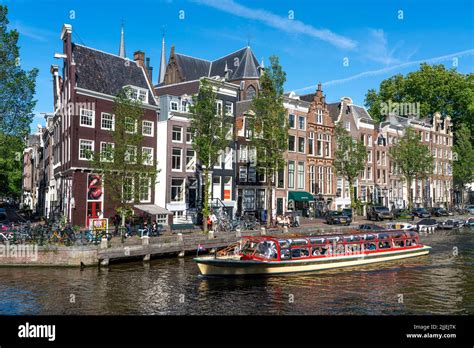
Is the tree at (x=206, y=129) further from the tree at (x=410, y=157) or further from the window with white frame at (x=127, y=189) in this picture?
the tree at (x=410, y=157)

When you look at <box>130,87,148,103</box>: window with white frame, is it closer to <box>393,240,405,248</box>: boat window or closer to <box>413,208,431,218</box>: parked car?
<box>393,240,405,248</box>: boat window

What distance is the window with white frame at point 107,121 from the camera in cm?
4375

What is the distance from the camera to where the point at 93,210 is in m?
42.0

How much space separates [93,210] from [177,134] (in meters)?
12.6

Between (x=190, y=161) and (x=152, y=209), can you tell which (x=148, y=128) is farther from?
(x=152, y=209)

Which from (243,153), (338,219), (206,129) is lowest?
(338,219)

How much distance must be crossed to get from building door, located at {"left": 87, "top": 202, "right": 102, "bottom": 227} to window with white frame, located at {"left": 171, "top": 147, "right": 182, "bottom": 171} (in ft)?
31.1

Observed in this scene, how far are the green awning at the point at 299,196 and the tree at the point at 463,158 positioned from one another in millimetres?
48981

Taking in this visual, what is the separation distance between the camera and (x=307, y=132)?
6462 centimetres

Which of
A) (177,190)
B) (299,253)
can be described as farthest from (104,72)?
(299,253)

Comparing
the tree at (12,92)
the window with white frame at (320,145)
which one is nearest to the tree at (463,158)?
the window with white frame at (320,145)

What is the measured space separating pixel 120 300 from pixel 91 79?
2902 centimetres
